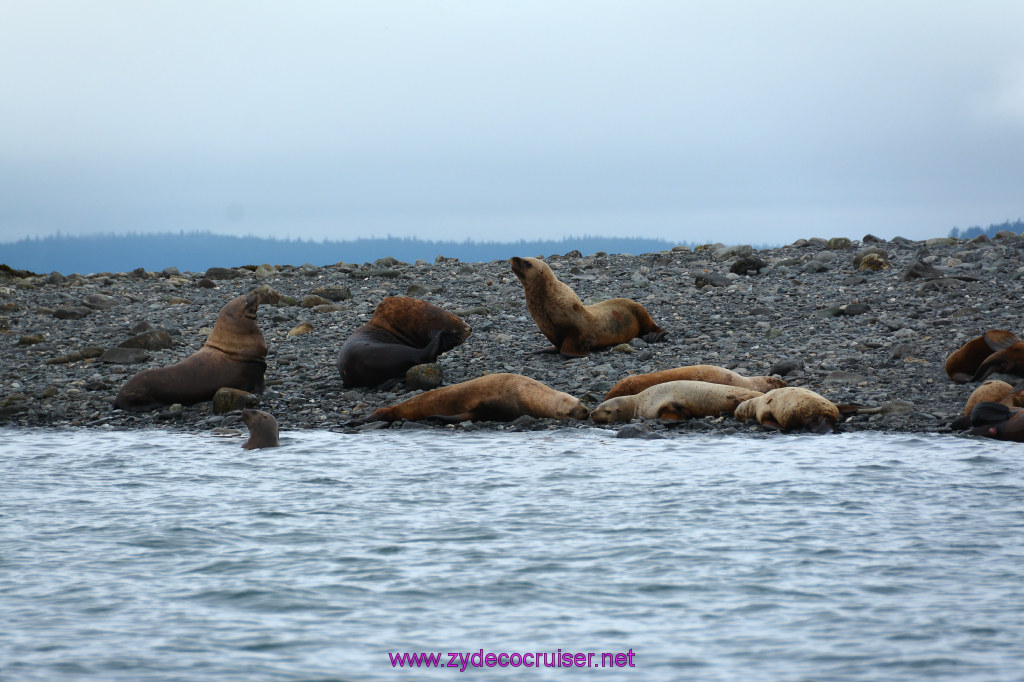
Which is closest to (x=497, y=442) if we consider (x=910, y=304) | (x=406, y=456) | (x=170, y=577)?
(x=406, y=456)

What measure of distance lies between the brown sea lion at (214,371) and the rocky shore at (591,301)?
0.75ft

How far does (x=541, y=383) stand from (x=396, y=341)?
2.73 meters

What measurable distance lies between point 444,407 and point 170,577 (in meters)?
5.27

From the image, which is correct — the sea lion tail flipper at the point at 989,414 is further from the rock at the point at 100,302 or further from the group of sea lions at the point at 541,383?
the rock at the point at 100,302

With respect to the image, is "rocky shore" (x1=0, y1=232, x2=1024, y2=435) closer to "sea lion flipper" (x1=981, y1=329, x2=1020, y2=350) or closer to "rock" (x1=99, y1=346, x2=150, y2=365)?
"rock" (x1=99, y1=346, x2=150, y2=365)

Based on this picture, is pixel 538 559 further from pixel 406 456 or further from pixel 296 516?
pixel 406 456

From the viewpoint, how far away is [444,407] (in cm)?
1112

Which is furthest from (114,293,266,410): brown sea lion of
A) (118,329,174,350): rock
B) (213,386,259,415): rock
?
(118,329,174,350): rock

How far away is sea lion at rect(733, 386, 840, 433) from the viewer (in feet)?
32.8

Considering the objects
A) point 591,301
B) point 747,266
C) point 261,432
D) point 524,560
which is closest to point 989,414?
point 524,560

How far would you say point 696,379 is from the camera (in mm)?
11305

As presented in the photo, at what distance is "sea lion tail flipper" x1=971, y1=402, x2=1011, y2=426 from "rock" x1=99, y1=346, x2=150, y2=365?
1068cm

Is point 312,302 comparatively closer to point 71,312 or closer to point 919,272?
point 71,312

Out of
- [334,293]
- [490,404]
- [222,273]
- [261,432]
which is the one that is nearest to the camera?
[261,432]
